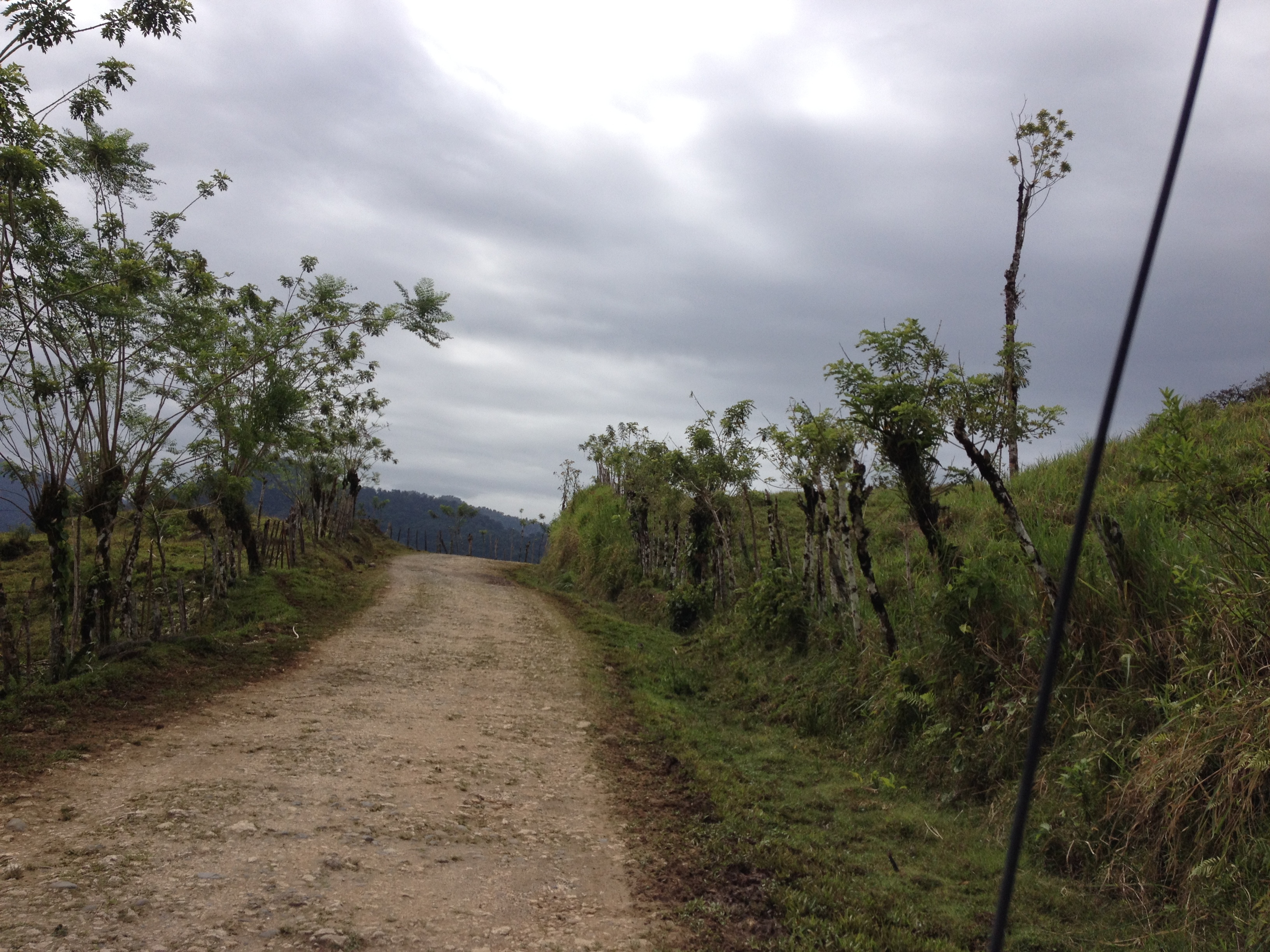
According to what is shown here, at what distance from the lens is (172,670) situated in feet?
31.1

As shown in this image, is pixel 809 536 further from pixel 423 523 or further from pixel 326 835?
pixel 423 523

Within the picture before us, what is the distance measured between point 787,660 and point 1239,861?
7.03 metres

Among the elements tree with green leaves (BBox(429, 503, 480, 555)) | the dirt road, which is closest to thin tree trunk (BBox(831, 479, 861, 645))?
the dirt road

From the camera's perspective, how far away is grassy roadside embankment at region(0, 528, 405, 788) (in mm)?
6898

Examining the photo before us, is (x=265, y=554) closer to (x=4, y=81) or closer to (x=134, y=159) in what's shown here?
(x=134, y=159)

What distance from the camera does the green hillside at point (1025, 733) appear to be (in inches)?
167

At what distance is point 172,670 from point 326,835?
5.68m

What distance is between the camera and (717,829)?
5.64 meters

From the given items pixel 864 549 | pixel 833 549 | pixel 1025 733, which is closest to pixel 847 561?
pixel 864 549

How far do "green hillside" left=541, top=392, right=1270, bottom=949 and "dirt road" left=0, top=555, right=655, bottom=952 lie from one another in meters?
0.96

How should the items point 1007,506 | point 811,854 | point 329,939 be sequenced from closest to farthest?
point 329,939
point 811,854
point 1007,506

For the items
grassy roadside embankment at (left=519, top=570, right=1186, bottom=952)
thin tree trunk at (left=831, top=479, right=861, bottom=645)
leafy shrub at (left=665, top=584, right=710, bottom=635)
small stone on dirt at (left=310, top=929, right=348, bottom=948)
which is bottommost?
small stone on dirt at (left=310, top=929, right=348, bottom=948)

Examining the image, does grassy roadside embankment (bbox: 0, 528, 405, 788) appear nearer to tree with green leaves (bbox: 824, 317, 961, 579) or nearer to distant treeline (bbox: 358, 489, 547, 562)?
tree with green leaves (bbox: 824, 317, 961, 579)

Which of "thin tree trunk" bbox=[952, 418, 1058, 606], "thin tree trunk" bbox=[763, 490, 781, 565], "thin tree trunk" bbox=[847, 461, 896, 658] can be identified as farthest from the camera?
"thin tree trunk" bbox=[763, 490, 781, 565]
